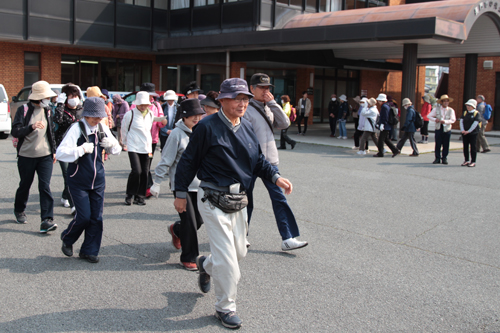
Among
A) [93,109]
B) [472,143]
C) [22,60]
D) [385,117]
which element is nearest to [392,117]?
[385,117]

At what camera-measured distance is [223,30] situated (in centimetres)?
2353

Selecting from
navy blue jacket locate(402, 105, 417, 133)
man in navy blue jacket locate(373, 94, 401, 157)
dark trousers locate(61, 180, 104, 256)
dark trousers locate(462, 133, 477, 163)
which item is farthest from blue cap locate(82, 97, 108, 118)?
navy blue jacket locate(402, 105, 417, 133)

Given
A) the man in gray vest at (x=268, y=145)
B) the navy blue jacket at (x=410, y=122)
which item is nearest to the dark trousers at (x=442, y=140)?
the navy blue jacket at (x=410, y=122)

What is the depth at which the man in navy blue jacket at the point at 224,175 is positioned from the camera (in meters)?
3.79

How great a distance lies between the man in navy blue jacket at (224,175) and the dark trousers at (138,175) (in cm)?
370

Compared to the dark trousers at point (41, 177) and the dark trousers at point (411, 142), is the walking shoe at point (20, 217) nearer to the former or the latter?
the dark trousers at point (41, 177)

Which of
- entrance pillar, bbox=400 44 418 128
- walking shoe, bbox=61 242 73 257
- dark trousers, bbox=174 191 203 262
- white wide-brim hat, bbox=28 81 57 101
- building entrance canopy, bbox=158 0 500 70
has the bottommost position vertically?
walking shoe, bbox=61 242 73 257

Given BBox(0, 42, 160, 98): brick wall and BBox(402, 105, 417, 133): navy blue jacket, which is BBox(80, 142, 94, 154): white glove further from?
BBox(0, 42, 160, 98): brick wall

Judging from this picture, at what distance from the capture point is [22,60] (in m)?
23.5

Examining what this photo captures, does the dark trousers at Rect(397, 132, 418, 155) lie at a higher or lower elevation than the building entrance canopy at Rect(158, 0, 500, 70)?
lower

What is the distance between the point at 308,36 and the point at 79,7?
1161 cm

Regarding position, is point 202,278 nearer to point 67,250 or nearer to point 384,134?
point 67,250

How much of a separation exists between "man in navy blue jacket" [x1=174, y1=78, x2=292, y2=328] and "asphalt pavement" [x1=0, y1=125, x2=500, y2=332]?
14.4 inches

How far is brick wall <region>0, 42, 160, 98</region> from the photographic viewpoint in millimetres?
22938
